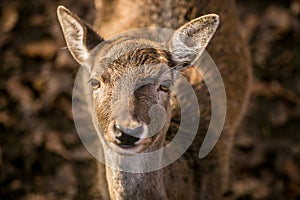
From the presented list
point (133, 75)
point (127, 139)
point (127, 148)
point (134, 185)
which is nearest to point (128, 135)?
point (127, 139)

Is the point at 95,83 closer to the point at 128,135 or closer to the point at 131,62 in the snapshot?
the point at 131,62

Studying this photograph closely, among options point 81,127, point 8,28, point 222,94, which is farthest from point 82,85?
point 8,28

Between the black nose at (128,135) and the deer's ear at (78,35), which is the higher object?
the deer's ear at (78,35)

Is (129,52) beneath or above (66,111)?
above

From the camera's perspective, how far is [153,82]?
4711 mm

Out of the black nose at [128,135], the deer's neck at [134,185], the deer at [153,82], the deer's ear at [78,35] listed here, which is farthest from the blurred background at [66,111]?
the black nose at [128,135]

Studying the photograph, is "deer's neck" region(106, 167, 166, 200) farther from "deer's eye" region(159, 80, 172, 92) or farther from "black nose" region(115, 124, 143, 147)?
"deer's eye" region(159, 80, 172, 92)

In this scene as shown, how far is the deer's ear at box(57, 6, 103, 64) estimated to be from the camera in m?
4.92

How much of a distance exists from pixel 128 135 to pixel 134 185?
558 mm

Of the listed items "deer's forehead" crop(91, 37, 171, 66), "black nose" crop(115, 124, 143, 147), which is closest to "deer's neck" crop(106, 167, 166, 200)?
"black nose" crop(115, 124, 143, 147)

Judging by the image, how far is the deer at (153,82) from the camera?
4.61 meters

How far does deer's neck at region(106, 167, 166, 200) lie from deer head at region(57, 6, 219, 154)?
203 millimetres

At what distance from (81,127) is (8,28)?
1941 millimetres

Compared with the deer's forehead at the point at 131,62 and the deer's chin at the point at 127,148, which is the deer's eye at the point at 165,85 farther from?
the deer's chin at the point at 127,148
